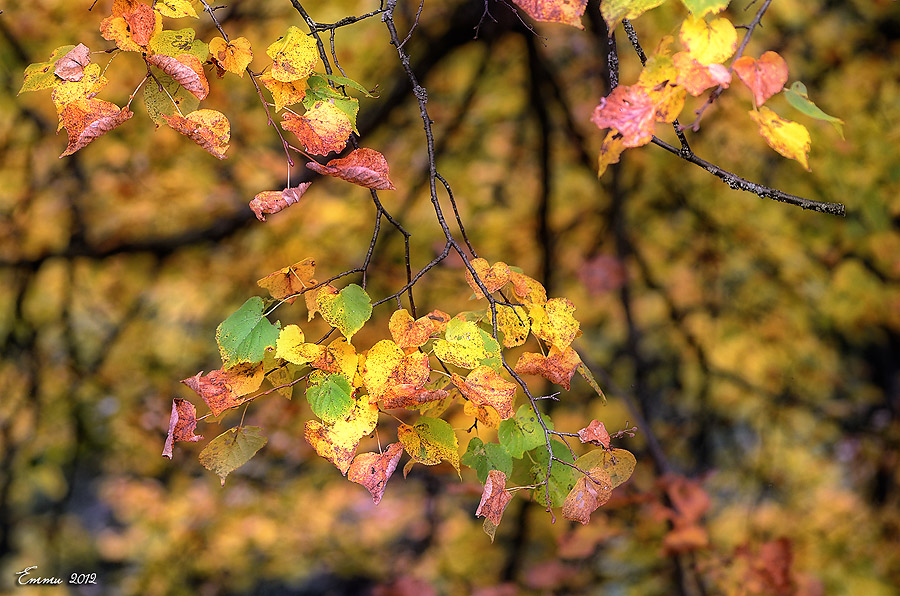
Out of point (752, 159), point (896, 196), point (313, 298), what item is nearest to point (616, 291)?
point (752, 159)

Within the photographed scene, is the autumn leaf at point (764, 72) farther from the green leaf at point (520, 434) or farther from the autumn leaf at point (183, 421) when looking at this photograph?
the autumn leaf at point (183, 421)

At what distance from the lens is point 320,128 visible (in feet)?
2.29

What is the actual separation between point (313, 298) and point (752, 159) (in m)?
1.44

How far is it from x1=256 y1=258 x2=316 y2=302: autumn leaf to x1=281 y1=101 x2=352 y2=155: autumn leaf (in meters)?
0.14

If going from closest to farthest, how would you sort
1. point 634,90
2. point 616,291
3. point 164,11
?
point 634,90
point 164,11
point 616,291

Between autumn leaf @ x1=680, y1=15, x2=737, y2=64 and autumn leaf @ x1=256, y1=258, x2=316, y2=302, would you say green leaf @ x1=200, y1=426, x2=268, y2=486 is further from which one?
autumn leaf @ x1=680, y1=15, x2=737, y2=64

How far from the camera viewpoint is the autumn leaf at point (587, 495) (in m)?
0.64

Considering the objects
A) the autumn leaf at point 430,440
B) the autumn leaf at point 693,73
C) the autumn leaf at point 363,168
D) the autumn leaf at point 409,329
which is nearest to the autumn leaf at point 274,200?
the autumn leaf at point 363,168

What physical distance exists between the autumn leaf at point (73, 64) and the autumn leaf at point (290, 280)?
284mm

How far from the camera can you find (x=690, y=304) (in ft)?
6.17

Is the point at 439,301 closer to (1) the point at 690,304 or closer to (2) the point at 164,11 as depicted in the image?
(1) the point at 690,304

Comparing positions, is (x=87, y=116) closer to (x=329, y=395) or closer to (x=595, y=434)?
(x=329, y=395)

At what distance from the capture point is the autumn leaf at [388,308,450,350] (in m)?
0.68

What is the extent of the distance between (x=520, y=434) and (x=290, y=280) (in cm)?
32
